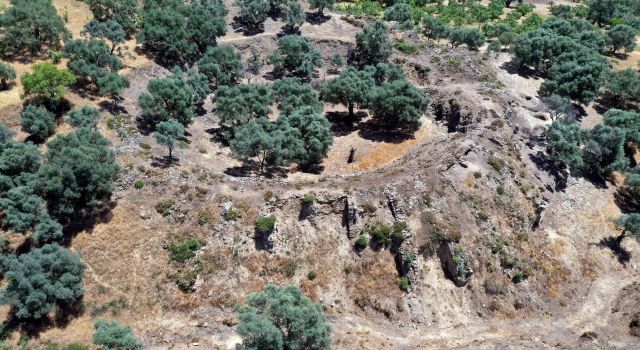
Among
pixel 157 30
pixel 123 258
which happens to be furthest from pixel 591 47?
pixel 123 258

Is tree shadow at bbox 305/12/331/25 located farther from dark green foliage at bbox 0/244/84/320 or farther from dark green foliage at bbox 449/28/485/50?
dark green foliage at bbox 0/244/84/320

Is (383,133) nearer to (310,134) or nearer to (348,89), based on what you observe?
(348,89)

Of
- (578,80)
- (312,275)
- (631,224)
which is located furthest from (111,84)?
(578,80)

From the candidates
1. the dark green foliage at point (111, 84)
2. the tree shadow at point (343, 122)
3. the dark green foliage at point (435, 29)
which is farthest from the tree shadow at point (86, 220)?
the dark green foliage at point (435, 29)

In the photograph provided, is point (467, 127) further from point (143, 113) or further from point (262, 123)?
point (143, 113)

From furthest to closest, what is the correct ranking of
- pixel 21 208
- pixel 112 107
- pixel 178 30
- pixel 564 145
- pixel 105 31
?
pixel 178 30 → pixel 105 31 → pixel 112 107 → pixel 564 145 → pixel 21 208

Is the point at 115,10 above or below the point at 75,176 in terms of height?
above

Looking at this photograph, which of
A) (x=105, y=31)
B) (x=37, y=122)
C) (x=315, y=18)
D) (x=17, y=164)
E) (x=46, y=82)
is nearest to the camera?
(x=17, y=164)

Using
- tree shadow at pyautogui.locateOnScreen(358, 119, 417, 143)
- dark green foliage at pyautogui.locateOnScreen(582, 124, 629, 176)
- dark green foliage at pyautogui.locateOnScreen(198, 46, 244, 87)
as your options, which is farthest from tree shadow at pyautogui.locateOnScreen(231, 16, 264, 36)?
dark green foliage at pyautogui.locateOnScreen(582, 124, 629, 176)

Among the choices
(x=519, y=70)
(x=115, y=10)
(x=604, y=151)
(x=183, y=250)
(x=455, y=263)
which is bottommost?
(x=519, y=70)
